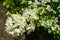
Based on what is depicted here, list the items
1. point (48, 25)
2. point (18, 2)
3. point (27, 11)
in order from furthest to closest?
point (18, 2), point (27, 11), point (48, 25)

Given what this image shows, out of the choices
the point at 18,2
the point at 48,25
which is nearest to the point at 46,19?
the point at 48,25

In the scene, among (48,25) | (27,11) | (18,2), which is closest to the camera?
(48,25)

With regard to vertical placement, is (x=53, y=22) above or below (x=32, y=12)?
below

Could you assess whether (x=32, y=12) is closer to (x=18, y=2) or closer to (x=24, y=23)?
(x=24, y=23)

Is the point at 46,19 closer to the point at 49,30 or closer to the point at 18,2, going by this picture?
the point at 49,30

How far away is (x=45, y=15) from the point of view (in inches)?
142

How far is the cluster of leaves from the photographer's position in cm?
347

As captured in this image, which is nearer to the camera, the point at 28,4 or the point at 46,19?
the point at 46,19

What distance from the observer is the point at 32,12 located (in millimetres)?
3635

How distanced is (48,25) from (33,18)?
1.03 feet

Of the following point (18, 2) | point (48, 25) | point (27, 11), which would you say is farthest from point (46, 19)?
point (18, 2)

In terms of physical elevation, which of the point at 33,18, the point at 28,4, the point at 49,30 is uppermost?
the point at 28,4

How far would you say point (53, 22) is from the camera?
11.5 ft

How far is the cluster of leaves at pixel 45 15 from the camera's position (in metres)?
3.47
